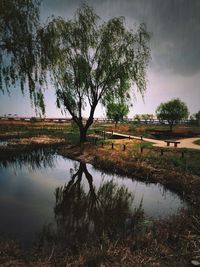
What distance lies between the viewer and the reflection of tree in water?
8.21 m

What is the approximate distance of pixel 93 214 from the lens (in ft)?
33.2

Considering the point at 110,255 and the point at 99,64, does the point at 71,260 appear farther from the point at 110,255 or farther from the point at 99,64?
the point at 99,64

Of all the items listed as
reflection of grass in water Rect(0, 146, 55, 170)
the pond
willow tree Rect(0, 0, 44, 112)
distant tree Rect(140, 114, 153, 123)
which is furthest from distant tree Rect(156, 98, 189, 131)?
distant tree Rect(140, 114, 153, 123)

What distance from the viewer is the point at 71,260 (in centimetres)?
639

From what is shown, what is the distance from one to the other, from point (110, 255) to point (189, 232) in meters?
2.56

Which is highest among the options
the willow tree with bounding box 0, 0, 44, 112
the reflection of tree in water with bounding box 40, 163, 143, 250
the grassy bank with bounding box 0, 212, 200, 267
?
the willow tree with bounding box 0, 0, 44, 112

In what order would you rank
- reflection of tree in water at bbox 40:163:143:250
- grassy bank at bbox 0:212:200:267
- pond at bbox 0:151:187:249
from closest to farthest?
grassy bank at bbox 0:212:200:267 < reflection of tree in water at bbox 40:163:143:250 < pond at bbox 0:151:187:249

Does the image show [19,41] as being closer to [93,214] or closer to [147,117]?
[93,214]

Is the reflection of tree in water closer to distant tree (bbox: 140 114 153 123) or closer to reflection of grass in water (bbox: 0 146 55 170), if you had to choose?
reflection of grass in water (bbox: 0 146 55 170)

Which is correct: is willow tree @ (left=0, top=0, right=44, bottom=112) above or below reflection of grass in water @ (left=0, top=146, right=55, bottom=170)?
above

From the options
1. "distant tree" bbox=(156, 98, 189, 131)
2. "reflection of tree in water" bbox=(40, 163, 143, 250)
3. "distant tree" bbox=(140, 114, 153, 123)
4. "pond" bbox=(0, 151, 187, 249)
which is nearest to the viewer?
"reflection of tree in water" bbox=(40, 163, 143, 250)

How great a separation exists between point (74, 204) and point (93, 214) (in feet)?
4.73

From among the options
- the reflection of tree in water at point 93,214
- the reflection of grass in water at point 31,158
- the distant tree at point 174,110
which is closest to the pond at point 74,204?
the reflection of tree in water at point 93,214

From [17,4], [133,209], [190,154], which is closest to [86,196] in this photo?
[133,209]
